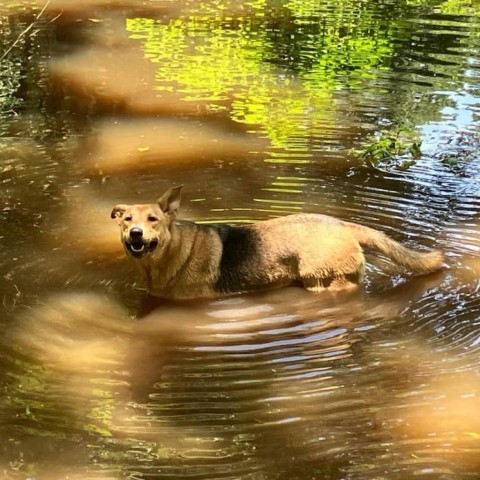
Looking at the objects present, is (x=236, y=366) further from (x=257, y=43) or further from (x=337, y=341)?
(x=257, y=43)

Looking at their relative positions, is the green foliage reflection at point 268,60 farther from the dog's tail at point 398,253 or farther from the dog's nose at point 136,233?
the dog's nose at point 136,233

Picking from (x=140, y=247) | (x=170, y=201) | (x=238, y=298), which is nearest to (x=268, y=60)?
(x=170, y=201)

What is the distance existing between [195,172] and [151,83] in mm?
5142

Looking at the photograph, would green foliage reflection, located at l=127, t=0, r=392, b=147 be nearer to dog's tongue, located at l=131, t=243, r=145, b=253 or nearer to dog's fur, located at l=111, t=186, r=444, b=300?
dog's fur, located at l=111, t=186, r=444, b=300

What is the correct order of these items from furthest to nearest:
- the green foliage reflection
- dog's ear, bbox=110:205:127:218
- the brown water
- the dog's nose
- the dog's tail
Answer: the green foliage reflection → the dog's tail → dog's ear, bbox=110:205:127:218 → the dog's nose → the brown water

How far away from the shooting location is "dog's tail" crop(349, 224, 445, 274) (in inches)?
288

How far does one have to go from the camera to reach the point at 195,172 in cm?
1033

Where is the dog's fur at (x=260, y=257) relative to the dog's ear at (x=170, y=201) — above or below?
below

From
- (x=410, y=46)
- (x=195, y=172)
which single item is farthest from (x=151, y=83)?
(x=410, y=46)

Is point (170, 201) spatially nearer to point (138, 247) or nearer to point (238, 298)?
point (138, 247)

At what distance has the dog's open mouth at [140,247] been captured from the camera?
6.95 meters

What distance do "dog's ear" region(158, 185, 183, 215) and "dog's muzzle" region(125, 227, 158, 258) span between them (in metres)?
0.40

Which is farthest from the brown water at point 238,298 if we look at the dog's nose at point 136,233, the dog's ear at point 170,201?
the dog's ear at point 170,201

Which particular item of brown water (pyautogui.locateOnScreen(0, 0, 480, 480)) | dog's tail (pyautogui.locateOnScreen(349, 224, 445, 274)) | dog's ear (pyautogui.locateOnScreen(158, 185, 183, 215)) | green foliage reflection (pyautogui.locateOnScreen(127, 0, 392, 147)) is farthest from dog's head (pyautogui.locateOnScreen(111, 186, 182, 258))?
green foliage reflection (pyautogui.locateOnScreen(127, 0, 392, 147))
